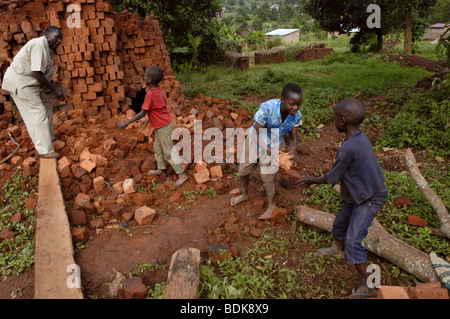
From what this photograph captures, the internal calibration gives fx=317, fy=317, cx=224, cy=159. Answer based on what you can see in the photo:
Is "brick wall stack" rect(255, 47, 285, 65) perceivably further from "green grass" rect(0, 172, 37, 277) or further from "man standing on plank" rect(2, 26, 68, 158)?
"green grass" rect(0, 172, 37, 277)

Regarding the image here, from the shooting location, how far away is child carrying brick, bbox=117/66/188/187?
379 cm

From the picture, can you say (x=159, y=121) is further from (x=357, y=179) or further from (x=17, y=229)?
(x=357, y=179)

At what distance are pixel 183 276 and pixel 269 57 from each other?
12.1 meters

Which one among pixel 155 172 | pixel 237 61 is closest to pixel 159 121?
pixel 155 172

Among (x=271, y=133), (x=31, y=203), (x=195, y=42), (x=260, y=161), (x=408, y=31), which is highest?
(x=195, y=42)

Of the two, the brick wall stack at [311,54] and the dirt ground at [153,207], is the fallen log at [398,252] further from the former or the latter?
the brick wall stack at [311,54]

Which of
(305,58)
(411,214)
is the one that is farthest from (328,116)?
(305,58)

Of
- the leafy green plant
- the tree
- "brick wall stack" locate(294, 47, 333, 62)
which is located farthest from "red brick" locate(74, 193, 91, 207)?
"brick wall stack" locate(294, 47, 333, 62)

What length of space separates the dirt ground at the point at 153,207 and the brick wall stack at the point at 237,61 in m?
6.66

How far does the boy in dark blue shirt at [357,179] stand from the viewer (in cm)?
235

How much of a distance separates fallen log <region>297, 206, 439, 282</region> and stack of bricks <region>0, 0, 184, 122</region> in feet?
13.5

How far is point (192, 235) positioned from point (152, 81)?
1.89 metres

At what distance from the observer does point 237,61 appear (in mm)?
11625

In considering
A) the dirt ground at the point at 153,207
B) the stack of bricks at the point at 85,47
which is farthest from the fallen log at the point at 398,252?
the stack of bricks at the point at 85,47
